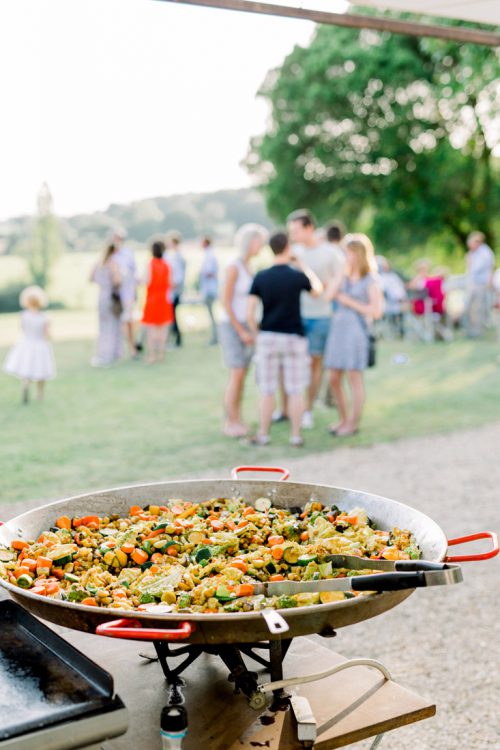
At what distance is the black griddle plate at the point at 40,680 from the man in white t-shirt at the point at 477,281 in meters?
14.1

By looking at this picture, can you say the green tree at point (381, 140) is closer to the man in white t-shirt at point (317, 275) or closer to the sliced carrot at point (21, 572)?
the man in white t-shirt at point (317, 275)

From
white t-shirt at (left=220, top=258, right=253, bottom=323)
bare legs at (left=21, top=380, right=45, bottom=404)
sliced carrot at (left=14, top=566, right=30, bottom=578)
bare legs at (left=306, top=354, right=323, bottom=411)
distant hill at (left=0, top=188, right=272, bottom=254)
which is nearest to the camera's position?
sliced carrot at (left=14, top=566, right=30, bottom=578)

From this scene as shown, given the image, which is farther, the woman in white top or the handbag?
the handbag

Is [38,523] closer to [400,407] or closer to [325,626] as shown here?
[325,626]

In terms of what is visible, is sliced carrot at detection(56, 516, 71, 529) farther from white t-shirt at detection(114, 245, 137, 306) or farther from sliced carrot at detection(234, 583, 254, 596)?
white t-shirt at detection(114, 245, 137, 306)

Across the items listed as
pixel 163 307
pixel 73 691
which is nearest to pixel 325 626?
pixel 73 691

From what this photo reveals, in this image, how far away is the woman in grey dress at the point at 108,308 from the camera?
41.4 ft

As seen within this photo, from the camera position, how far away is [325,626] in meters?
1.87

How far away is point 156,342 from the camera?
45.5 ft

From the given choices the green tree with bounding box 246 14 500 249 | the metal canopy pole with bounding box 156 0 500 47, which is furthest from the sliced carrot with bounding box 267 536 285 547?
the green tree with bounding box 246 14 500 249

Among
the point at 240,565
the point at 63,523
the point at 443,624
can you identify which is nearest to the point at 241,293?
the point at 443,624

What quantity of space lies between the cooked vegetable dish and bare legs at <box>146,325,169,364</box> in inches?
441

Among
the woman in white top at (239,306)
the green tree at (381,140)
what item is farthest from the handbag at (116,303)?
the green tree at (381,140)

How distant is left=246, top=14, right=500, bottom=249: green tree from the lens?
23078 mm
